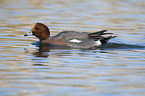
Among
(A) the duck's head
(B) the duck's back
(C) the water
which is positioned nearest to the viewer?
(C) the water

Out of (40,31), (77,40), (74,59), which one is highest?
(40,31)

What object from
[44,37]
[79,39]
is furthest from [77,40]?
[44,37]

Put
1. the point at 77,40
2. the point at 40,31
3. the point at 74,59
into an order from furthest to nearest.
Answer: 1. the point at 40,31
2. the point at 77,40
3. the point at 74,59

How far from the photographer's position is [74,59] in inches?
440

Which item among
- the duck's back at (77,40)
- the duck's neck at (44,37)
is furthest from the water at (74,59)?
the duck's back at (77,40)

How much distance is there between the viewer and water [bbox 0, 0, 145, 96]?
8094 millimetres

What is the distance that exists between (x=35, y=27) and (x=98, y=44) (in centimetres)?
228

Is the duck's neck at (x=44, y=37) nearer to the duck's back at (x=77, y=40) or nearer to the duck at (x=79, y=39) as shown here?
the duck at (x=79, y=39)

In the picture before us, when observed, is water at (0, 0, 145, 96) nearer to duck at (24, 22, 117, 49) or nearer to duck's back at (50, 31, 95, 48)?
duck at (24, 22, 117, 49)

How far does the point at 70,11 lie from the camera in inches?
926

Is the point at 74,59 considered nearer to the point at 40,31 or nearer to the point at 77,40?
the point at 77,40

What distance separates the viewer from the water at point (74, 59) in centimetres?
809

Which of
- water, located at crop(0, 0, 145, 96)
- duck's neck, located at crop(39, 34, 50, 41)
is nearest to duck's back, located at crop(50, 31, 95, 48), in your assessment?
water, located at crop(0, 0, 145, 96)

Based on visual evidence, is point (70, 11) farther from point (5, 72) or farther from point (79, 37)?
point (5, 72)
